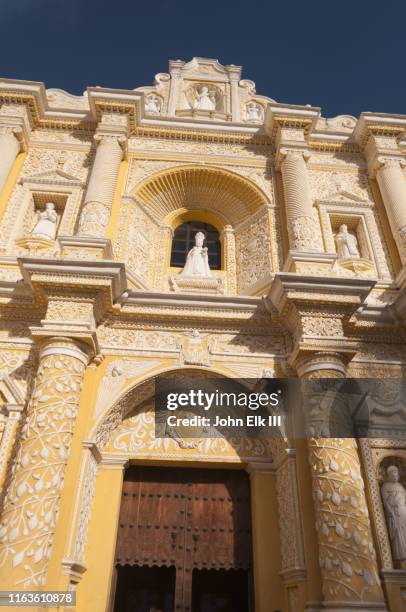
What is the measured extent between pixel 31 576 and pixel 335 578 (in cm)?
282

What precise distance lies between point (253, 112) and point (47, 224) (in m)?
5.26

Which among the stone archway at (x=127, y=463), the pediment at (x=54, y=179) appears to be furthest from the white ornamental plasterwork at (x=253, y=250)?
the pediment at (x=54, y=179)

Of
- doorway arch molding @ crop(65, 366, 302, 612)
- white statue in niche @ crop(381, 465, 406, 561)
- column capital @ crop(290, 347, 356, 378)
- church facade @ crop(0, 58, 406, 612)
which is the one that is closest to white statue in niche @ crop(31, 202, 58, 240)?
church facade @ crop(0, 58, 406, 612)

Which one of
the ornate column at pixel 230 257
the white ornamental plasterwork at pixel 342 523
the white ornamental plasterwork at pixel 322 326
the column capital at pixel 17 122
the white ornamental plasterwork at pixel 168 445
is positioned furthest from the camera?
the column capital at pixel 17 122

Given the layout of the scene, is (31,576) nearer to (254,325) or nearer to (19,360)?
(19,360)

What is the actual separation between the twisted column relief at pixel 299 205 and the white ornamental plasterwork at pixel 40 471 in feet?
12.1

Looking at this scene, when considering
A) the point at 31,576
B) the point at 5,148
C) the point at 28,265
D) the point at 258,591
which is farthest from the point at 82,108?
the point at 258,591

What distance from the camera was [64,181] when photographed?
7.76 metres

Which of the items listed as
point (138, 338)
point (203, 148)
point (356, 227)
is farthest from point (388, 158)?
point (138, 338)

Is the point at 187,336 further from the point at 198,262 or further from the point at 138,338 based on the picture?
the point at 198,262

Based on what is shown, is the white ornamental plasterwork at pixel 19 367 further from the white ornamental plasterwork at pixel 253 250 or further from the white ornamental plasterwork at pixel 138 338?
the white ornamental plasterwork at pixel 253 250

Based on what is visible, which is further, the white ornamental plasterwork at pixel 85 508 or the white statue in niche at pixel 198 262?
the white statue in niche at pixel 198 262

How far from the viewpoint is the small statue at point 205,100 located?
390 inches

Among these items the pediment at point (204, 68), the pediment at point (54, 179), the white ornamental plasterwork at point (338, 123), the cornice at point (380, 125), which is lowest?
the pediment at point (54, 179)
